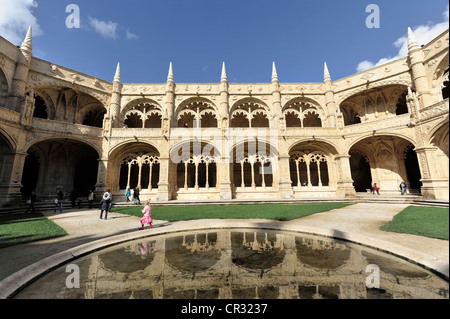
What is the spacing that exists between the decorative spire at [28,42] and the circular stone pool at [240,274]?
1923 cm

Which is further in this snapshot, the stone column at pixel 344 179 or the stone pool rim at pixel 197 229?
the stone column at pixel 344 179

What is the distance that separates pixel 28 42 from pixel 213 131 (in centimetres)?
1580

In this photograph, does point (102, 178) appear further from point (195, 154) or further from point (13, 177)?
point (195, 154)

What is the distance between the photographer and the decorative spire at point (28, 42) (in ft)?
46.1

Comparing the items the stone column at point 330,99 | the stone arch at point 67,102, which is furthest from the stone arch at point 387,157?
the stone arch at point 67,102

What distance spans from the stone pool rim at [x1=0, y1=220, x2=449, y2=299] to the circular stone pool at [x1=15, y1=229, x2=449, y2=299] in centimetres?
12

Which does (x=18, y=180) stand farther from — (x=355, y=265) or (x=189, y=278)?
(x=355, y=265)

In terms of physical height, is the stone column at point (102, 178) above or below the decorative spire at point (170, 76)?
below

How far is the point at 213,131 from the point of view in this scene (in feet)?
54.5

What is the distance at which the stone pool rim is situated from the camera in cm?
260

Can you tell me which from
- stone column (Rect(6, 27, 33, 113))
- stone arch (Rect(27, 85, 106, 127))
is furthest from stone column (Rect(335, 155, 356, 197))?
stone column (Rect(6, 27, 33, 113))

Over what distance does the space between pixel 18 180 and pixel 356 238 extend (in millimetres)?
18782

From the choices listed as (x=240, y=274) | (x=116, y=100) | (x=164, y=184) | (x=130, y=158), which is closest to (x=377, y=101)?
(x=164, y=184)

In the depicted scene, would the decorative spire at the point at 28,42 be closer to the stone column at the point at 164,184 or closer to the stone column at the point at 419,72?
the stone column at the point at 164,184
